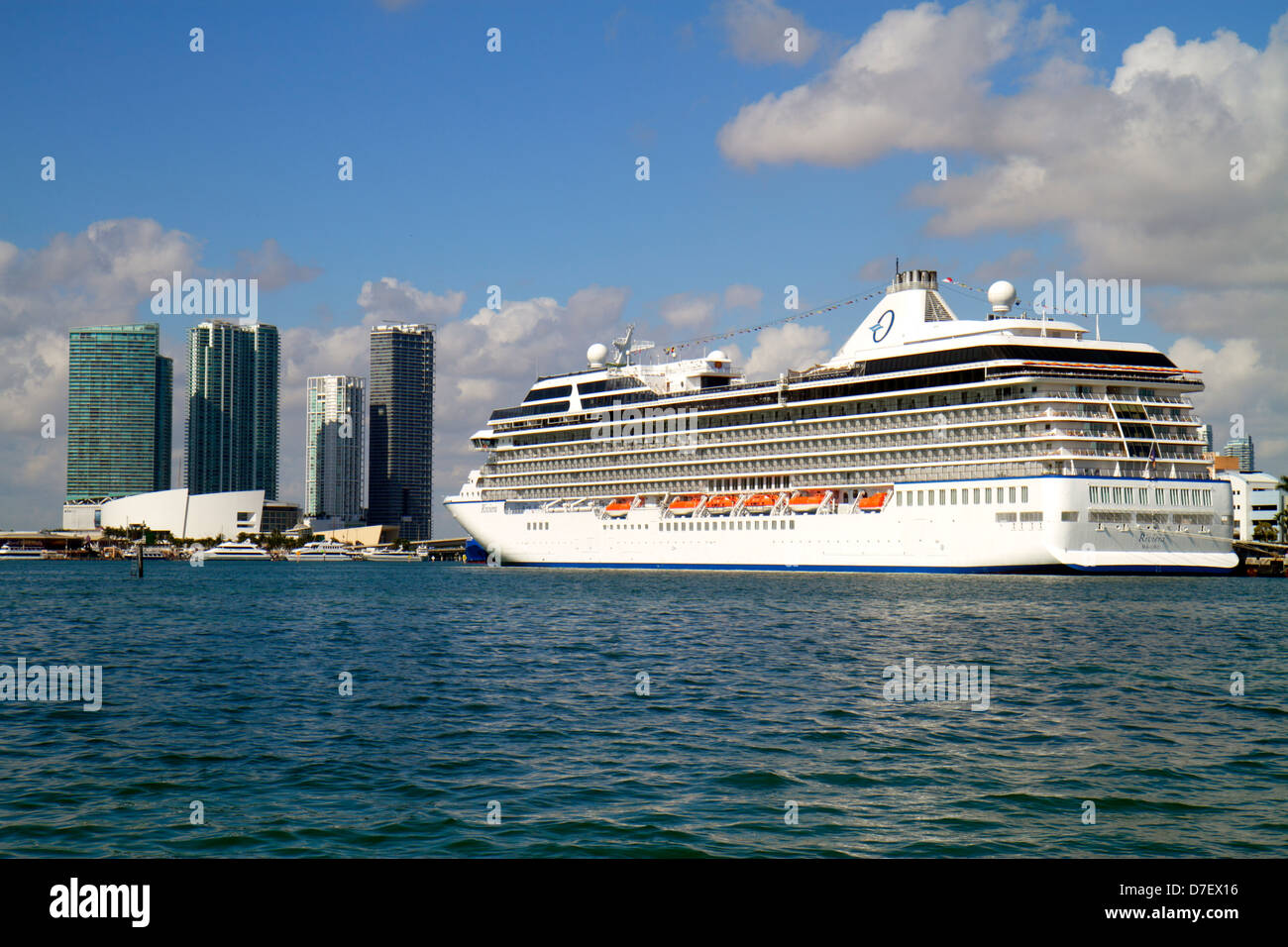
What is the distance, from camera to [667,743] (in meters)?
19.3

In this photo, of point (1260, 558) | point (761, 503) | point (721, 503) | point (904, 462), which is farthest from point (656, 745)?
point (1260, 558)

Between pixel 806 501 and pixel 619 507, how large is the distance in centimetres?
2386

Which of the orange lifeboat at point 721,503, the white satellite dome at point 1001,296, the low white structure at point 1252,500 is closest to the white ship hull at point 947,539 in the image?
the orange lifeboat at point 721,503

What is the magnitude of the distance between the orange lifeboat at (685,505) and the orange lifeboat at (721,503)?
1.69 metres

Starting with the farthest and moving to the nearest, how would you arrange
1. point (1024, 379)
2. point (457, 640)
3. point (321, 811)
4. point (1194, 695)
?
1. point (1024, 379)
2. point (457, 640)
3. point (1194, 695)
4. point (321, 811)

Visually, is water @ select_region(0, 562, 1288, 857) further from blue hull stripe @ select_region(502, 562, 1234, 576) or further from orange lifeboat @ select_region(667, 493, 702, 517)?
orange lifeboat @ select_region(667, 493, 702, 517)

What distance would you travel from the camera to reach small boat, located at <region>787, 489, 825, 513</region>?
9269cm

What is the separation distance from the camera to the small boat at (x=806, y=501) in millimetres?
92688

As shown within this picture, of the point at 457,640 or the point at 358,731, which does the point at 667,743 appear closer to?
the point at 358,731

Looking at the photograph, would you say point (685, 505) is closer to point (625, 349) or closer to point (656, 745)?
point (625, 349)

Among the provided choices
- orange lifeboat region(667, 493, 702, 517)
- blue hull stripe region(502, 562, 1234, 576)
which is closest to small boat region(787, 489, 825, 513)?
blue hull stripe region(502, 562, 1234, 576)

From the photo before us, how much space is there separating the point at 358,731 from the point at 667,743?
608 cm

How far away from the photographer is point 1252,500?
14538cm
